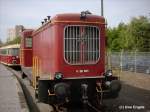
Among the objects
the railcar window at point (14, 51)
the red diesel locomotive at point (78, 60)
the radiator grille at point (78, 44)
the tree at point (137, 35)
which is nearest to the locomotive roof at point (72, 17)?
the red diesel locomotive at point (78, 60)

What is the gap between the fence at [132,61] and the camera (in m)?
26.3

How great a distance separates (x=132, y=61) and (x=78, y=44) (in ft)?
59.6

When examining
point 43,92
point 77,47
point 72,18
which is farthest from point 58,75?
point 72,18

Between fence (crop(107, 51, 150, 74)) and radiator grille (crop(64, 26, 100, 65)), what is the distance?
1289 cm

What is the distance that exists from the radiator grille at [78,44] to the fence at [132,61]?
12887 mm

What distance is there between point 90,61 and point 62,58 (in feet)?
2.98

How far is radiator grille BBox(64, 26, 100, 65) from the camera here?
433 inches

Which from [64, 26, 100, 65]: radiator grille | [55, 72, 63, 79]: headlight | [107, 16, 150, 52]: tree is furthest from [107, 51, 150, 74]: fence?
[55, 72, 63, 79]: headlight

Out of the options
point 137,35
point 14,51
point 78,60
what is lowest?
point 78,60

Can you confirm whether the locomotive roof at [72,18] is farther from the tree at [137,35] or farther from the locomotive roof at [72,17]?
the tree at [137,35]

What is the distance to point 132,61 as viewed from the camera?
28672 millimetres

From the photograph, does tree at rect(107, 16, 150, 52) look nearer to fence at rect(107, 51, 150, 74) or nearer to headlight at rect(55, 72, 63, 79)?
fence at rect(107, 51, 150, 74)

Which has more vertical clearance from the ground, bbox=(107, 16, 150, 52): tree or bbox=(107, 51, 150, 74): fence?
bbox=(107, 16, 150, 52): tree

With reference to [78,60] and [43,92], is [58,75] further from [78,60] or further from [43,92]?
[78,60]
